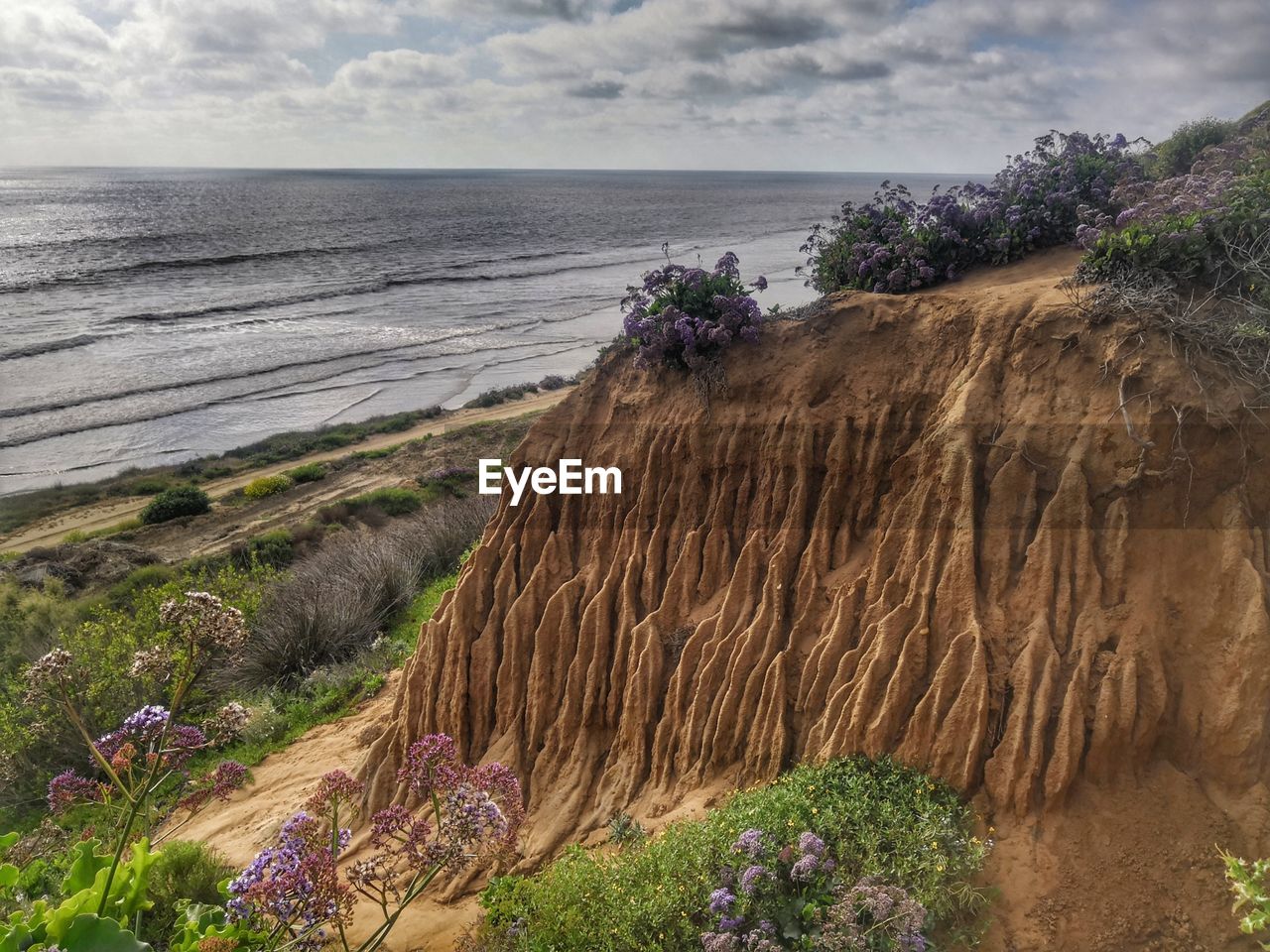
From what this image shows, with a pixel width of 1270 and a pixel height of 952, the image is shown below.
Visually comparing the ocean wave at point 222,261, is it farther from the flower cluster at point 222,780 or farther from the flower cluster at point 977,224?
the flower cluster at point 222,780

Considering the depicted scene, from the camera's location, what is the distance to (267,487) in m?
30.4

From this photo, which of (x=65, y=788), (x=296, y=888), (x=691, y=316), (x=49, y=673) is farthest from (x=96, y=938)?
(x=691, y=316)

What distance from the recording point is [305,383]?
149 ft

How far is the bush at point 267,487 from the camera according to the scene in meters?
30.3

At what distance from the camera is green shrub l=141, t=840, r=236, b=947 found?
876 cm

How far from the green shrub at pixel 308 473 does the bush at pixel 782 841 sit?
27.2 metres

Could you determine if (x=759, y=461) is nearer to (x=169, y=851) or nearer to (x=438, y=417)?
(x=169, y=851)

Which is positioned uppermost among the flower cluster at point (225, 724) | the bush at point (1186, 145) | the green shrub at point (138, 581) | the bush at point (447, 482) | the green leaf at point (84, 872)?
the bush at point (1186, 145)

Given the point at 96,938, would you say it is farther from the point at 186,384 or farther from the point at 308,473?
the point at 186,384

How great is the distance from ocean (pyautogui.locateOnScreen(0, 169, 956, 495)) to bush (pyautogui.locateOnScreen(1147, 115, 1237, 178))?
9.00 meters

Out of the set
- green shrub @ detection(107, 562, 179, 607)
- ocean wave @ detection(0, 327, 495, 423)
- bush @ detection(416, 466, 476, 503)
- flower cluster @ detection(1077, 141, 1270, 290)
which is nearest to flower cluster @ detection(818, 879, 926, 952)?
flower cluster @ detection(1077, 141, 1270, 290)

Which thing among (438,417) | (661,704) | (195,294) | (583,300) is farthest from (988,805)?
(195,294)

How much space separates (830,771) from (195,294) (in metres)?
74.2

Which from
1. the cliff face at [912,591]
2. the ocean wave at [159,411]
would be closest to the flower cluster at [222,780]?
the cliff face at [912,591]
